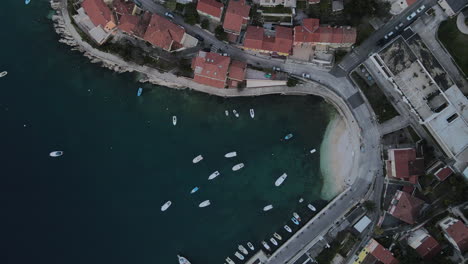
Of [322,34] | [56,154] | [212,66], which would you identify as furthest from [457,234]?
[56,154]

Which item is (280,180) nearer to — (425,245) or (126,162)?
(425,245)

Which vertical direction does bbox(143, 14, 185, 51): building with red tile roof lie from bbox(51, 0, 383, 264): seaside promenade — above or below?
above

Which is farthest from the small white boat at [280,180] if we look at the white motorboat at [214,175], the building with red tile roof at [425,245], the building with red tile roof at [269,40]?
the building with red tile roof at [425,245]

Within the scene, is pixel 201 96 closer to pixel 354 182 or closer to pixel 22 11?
pixel 354 182

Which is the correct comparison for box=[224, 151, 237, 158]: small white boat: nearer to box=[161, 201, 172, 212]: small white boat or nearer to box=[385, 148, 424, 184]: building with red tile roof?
box=[161, 201, 172, 212]: small white boat

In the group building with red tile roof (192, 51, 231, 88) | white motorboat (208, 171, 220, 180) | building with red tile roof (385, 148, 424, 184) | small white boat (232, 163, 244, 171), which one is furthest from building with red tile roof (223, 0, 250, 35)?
building with red tile roof (385, 148, 424, 184)

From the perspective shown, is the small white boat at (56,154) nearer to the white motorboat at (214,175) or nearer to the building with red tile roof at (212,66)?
the white motorboat at (214,175)

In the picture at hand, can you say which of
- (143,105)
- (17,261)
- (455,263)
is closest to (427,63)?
(455,263)
